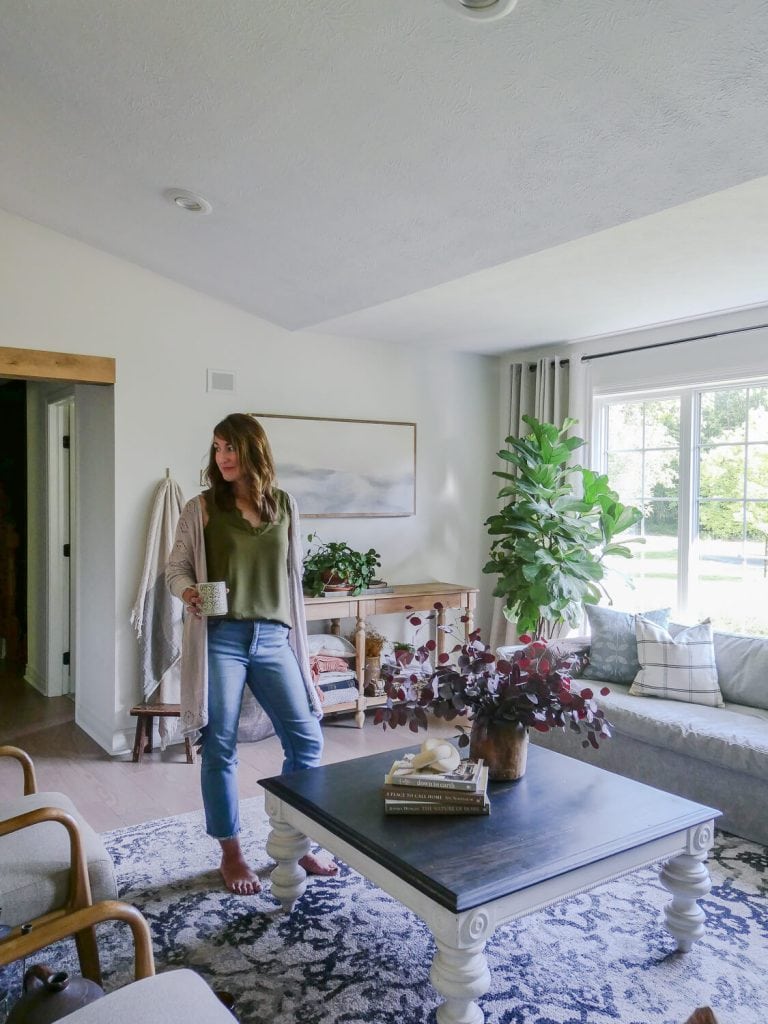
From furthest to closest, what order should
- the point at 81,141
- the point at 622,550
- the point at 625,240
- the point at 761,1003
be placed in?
the point at 622,550 → the point at 625,240 → the point at 81,141 → the point at 761,1003

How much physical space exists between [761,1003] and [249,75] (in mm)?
2838

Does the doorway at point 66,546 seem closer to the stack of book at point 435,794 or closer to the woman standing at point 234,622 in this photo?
the woman standing at point 234,622

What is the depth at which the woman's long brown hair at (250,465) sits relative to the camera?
254 cm

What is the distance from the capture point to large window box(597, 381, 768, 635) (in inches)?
167

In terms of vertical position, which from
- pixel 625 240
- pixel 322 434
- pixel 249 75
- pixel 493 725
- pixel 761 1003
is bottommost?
pixel 761 1003

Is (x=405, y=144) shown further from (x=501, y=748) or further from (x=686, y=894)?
(x=686, y=894)

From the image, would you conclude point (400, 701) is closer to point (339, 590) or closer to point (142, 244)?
point (339, 590)

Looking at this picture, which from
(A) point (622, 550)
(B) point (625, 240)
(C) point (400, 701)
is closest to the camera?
(C) point (400, 701)

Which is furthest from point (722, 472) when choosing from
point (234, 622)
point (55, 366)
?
point (55, 366)

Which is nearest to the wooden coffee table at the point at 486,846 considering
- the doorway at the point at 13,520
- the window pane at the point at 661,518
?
the window pane at the point at 661,518

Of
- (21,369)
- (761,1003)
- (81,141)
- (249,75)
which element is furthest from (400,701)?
(21,369)

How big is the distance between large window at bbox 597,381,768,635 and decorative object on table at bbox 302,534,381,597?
1.44 m

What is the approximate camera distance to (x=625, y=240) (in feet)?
10.5

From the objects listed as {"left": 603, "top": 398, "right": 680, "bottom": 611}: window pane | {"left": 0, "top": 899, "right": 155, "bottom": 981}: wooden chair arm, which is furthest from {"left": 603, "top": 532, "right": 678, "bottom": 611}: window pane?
{"left": 0, "top": 899, "right": 155, "bottom": 981}: wooden chair arm
